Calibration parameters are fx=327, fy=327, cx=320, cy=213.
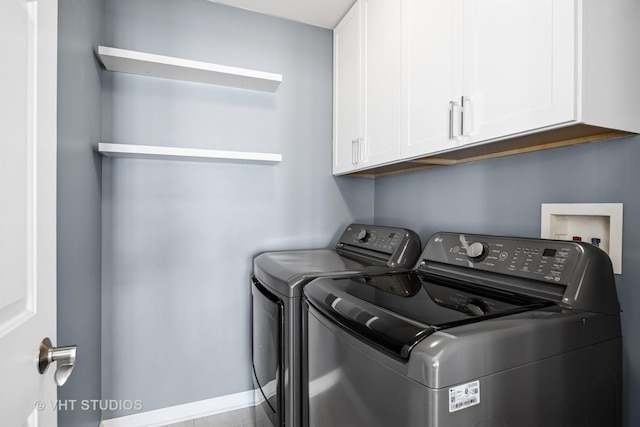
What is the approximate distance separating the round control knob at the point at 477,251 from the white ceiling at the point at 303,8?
1.62 metres

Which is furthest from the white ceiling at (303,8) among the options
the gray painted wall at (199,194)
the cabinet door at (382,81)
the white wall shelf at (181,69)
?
the white wall shelf at (181,69)

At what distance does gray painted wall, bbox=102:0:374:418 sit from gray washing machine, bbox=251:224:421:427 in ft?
1.10

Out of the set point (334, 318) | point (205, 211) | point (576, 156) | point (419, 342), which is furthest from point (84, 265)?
point (576, 156)

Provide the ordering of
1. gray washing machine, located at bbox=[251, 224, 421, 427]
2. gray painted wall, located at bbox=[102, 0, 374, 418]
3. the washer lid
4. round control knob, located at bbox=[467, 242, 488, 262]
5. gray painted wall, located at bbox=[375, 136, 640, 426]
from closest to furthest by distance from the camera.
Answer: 1. the washer lid
2. gray painted wall, located at bbox=[375, 136, 640, 426]
3. round control knob, located at bbox=[467, 242, 488, 262]
4. gray washing machine, located at bbox=[251, 224, 421, 427]
5. gray painted wall, located at bbox=[102, 0, 374, 418]

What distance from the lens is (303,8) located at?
79.7 inches

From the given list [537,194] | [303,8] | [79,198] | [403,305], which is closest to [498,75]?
[537,194]

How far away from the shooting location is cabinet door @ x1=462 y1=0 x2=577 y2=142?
0.88m

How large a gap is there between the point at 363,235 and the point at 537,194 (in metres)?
0.91

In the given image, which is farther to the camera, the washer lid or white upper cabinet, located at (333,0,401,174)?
white upper cabinet, located at (333,0,401,174)

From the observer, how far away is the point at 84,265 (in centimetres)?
137

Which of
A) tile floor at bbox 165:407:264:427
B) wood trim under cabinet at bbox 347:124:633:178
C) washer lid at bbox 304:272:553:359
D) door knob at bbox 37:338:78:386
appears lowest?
tile floor at bbox 165:407:264:427

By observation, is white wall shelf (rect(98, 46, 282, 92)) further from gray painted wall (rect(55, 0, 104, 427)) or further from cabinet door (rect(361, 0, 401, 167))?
cabinet door (rect(361, 0, 401, 167))

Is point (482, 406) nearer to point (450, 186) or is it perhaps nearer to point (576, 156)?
point (576, 156)

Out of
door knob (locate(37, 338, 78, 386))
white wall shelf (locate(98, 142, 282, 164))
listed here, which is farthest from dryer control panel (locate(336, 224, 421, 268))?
door knob (locate(37, 338, 78, 386))
